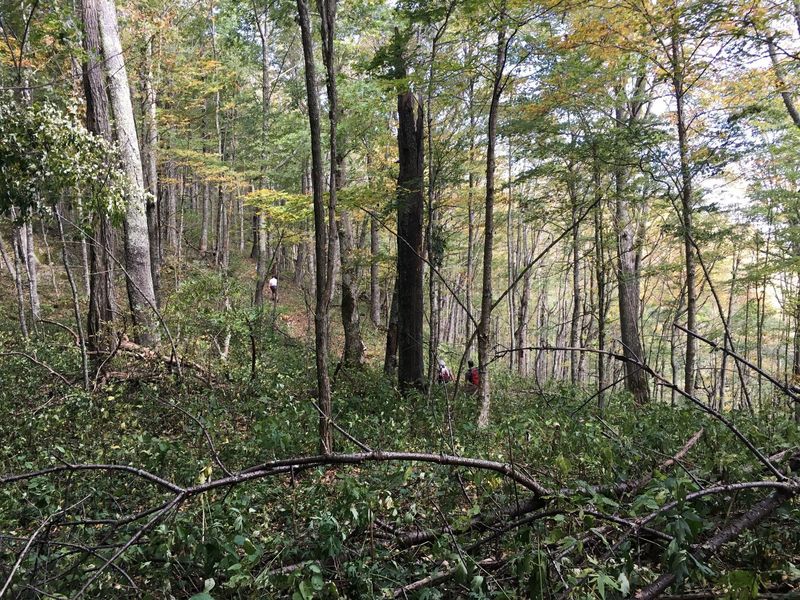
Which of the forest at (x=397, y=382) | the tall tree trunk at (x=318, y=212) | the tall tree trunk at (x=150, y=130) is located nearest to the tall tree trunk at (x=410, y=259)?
the forest at (x=397, y=382)

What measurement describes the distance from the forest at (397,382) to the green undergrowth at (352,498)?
0.03 meters

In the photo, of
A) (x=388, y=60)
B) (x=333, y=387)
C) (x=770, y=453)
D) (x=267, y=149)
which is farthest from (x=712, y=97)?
(x=267, y=149)

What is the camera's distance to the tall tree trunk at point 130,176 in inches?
326

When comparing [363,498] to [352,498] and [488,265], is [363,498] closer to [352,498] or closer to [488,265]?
[352,498]

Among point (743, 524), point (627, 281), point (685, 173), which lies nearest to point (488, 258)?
point (685, 173)

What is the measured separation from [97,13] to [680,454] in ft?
35.9

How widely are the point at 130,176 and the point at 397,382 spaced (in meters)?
6.08

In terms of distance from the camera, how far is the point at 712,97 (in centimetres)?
856

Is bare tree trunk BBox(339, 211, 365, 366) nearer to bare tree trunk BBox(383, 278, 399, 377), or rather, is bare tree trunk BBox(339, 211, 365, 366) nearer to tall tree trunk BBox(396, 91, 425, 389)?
bare tree trunk BBox(383, 278, 399, 377)

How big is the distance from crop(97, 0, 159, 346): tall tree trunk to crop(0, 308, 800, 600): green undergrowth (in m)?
0.91

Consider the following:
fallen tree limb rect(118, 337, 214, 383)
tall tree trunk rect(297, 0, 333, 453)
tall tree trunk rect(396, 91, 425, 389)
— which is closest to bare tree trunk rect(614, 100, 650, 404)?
tall tree trunk rect(396, 91, 425, 389)

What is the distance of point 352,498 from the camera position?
2.74 meters

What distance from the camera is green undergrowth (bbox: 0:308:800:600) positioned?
7.24 feet

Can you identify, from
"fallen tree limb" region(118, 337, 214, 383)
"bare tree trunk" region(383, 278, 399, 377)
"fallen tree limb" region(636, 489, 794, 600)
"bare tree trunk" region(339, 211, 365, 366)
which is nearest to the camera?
"fallen tree limb" region(636, 489, 794, 600)
